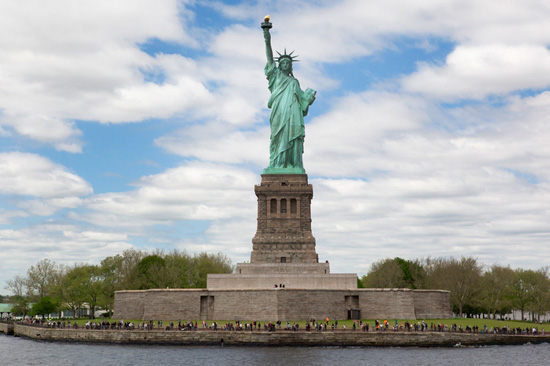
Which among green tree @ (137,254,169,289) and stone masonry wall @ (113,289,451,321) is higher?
green tree @ (137,254,169,289)

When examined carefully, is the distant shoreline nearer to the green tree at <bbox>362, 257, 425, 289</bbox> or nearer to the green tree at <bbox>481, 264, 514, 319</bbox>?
the green tree at <bbox>481, 264, 514, 319</bbox>

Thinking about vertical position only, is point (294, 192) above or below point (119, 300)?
above

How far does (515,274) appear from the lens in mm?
79000

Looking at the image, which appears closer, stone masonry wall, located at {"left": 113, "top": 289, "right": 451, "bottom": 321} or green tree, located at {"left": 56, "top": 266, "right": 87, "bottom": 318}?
stone masonry wall, located at {"left": 113, "top": 289, "right": 451, "bottom": 321}

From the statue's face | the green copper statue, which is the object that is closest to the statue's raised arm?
the green copper statue

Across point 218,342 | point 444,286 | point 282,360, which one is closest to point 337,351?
point 282,360

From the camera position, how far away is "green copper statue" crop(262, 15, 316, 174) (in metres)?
67.1

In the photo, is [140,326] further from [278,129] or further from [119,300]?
[278,129]

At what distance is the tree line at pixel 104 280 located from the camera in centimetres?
7575

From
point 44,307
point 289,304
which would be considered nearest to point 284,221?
point 289,304

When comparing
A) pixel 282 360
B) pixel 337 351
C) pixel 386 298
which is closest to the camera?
pixel 282 360

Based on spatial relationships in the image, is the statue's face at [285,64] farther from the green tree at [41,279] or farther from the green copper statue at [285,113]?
the green tree at [41,279]

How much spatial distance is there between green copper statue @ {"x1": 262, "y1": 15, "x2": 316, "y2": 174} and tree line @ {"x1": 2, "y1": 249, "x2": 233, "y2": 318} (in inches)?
806

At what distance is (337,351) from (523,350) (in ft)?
50.0
